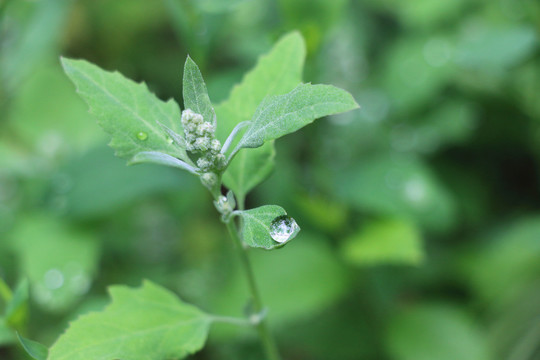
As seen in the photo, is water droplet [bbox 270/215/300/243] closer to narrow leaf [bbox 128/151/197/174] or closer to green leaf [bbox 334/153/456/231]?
narrow leaf [bbox 128/151/197/174]

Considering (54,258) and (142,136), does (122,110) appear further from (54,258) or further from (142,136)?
(54,258)

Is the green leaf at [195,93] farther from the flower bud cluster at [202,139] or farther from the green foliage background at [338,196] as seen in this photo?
the green foliage background at [338,196]

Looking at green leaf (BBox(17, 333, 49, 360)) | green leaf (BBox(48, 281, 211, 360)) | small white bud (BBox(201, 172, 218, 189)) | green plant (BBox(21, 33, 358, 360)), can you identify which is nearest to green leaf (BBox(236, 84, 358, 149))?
green plant (BBox(21, 33, 358, 360))

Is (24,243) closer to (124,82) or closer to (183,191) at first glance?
(183,191)

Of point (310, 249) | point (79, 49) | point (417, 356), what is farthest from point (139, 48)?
point (417, 356)

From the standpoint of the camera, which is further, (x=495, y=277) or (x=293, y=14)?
(x=495, y=277)

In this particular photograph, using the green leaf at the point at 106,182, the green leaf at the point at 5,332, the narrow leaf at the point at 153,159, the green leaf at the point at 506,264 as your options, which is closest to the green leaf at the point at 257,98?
the narrow leaf at the point at 153,159
